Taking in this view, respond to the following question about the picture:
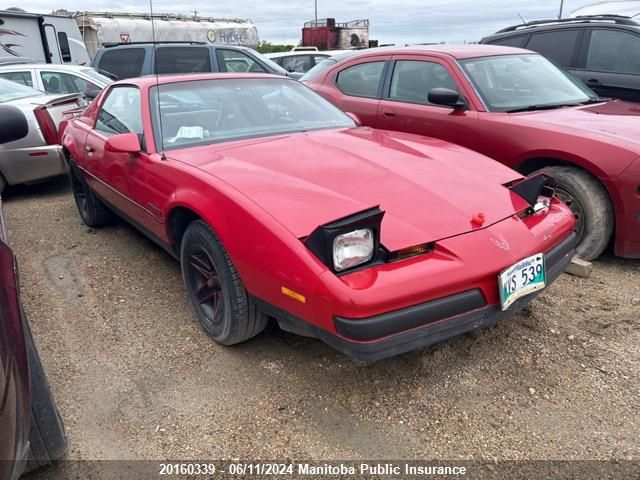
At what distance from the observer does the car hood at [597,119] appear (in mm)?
3418

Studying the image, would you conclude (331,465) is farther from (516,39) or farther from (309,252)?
(516,39)

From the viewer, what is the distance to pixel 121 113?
3598mm

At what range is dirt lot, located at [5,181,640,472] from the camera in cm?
203

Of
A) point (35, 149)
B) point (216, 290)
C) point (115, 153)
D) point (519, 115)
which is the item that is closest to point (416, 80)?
point (519, 115)

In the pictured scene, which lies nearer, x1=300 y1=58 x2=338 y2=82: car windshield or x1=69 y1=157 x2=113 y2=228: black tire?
x1=69 y1=157 x2=113 y2=228: black tire

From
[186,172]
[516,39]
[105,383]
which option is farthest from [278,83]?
[516,39]

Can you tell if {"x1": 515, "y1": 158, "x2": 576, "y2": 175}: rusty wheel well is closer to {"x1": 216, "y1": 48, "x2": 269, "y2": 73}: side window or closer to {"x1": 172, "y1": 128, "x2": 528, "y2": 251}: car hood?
{"x1": 172, "y1": 128, "x2": 528, "y2": 251}: car hood

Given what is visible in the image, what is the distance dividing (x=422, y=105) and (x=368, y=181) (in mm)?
2349

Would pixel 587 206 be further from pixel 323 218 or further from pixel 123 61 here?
pixel 123 61

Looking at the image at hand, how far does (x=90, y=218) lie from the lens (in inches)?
174

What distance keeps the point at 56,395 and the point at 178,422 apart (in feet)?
2.16

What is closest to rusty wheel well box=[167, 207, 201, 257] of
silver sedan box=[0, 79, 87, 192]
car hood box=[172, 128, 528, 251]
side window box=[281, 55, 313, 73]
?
car hood box=[172, 128, 528, 251]

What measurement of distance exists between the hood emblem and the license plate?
0.09 meters

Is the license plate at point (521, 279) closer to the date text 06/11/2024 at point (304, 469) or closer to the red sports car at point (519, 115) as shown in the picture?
the date text 06/11/2024 at point (304, 469)
